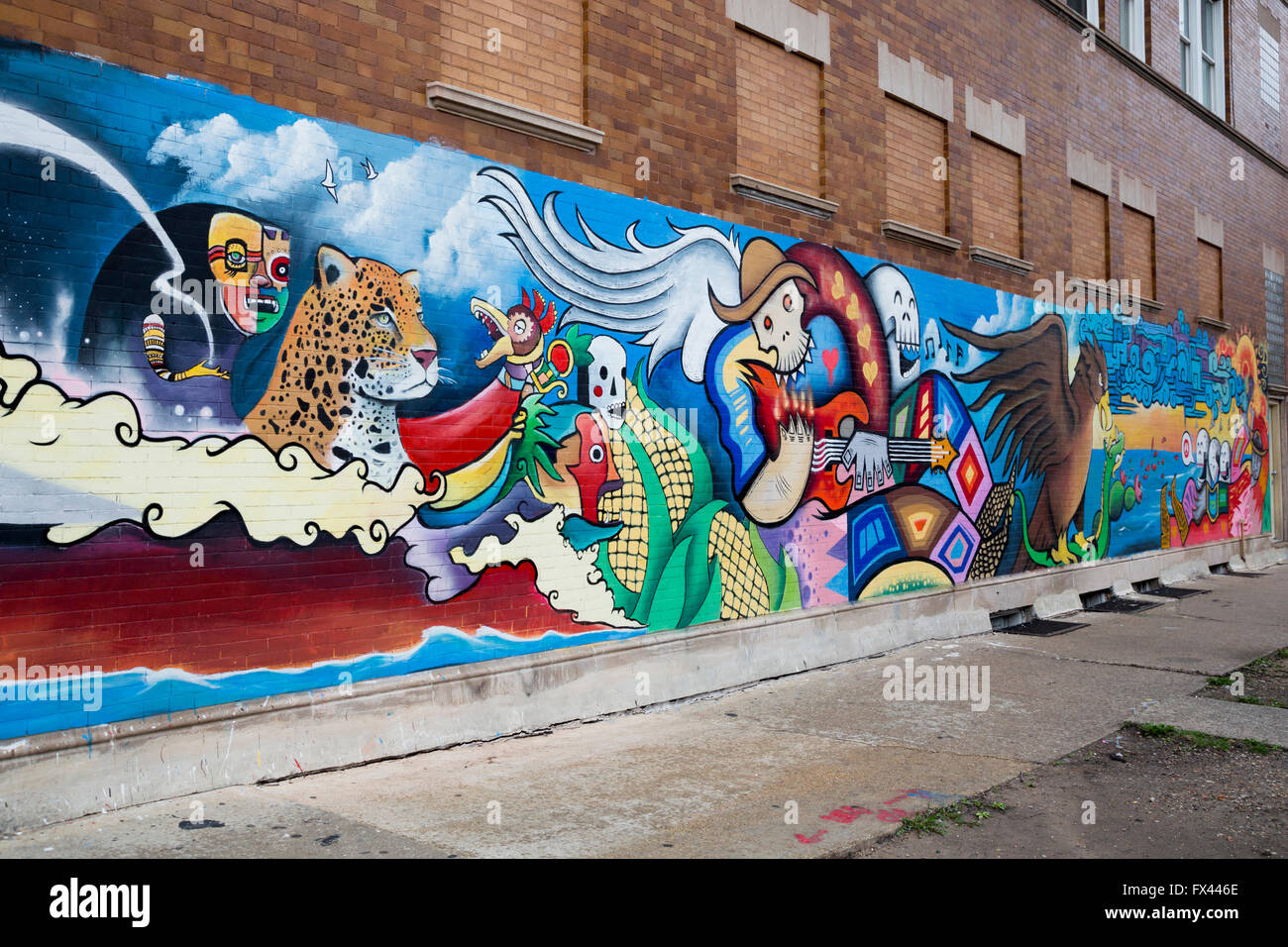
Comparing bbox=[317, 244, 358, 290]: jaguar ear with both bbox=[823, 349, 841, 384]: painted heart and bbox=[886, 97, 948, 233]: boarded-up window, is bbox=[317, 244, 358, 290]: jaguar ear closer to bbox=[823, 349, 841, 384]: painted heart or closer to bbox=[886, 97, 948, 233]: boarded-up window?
bbox=[823, 349, 841, 384]: painted heart

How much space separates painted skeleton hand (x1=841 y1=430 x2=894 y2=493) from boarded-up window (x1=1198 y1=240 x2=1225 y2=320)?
10042 mm

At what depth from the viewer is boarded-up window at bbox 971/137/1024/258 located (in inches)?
477

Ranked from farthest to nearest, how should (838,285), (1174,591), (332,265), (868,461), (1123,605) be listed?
(1174,591)
(1123,605)
(868,461)
(838,285)
(332,265)

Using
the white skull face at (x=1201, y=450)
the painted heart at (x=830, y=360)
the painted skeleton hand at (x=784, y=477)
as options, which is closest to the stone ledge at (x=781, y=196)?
the painted heart at (x=830, y=360)

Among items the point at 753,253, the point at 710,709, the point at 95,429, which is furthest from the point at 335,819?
the point at 753,253

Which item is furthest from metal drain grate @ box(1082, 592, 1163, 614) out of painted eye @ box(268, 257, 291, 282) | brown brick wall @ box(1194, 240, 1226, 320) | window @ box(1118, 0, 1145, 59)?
painted eye @ box(268, 257, 291, 282)

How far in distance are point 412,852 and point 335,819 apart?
62 cm

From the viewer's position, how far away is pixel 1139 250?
51.4 ft

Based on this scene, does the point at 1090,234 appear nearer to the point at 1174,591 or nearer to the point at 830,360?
the point at 1174,591

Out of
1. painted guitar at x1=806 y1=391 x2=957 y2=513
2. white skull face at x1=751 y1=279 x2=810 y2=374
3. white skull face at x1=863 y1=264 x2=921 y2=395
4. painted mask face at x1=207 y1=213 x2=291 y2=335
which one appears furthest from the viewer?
white skull face at x1=863 y1=264 x2=921 y2=395

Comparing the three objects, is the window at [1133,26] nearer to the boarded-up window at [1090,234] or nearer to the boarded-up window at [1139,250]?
the boarded-up window at [1139,250]

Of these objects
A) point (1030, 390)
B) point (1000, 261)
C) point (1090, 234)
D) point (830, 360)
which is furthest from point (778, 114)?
point (1090, 234)

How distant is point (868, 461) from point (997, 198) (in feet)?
14.2

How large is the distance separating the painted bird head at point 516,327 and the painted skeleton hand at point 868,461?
391 cm
